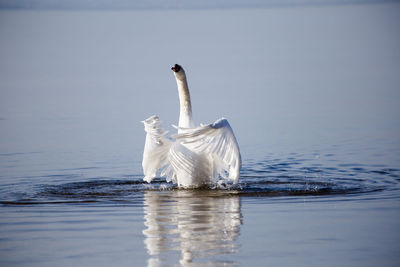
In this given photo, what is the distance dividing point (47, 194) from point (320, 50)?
92.5ft

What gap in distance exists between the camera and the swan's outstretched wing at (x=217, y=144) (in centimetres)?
1248

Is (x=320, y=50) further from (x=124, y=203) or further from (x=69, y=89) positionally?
(x=124, y=203)

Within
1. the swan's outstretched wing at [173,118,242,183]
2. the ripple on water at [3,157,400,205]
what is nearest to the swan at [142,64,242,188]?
the swan's outstretched wing at [173,118,242,183]

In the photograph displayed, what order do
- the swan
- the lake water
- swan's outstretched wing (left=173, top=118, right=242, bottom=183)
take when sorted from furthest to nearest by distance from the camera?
the swan < swan's outstretched wing (left=173, top=118, right=242, bottom=183) < the lake water

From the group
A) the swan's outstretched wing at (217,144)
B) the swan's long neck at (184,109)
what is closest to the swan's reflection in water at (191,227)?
the swan's outstretched wing at (217,144)

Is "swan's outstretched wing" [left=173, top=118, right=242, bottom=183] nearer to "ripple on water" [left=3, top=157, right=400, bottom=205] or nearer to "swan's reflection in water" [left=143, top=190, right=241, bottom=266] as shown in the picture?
"ripple on water" [left=3, top=157, right=400, bottom=205]

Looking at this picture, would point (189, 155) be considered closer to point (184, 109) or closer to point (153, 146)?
point (153, 146)

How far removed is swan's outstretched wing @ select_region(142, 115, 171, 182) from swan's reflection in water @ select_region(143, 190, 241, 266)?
52cm

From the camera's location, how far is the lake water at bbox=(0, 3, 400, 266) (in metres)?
9.18

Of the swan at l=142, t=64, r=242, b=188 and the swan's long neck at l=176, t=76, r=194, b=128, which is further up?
the swan's long neck at l=176, t=76, r=194, b=128

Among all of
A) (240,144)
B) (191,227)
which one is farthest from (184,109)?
(240,144)

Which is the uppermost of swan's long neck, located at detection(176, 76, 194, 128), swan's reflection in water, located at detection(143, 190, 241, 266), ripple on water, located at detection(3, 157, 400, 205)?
swan's long neck, located at detection(176, 76, 194, 128)

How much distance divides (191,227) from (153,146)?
351cm

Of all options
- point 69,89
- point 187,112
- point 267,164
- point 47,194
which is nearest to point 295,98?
point 69,89
